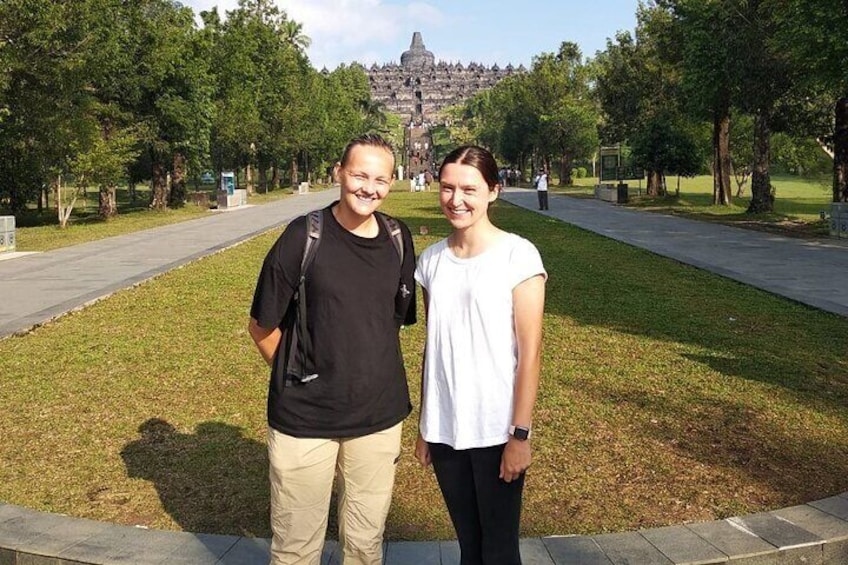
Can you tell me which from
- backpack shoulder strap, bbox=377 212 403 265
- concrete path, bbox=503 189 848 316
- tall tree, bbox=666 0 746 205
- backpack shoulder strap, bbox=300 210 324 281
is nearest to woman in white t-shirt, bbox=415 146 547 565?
backpack shoulder strap, bbox=377 212 403 265

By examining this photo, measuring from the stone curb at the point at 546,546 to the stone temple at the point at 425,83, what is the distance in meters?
168

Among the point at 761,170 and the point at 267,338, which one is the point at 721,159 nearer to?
the point at 761,170

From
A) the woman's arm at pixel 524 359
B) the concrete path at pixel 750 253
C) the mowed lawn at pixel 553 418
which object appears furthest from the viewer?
the concrete path at pixel 750 253

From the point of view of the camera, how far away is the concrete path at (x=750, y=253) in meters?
10.3

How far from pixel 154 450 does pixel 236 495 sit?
96cm

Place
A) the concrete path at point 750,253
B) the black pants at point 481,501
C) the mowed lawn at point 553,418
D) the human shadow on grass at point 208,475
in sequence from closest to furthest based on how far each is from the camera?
the black pants at point 481,501 < the human shadow on grass at point 208,475 < the mowed lawn at point 553,418 < the concrete path at point 750,253

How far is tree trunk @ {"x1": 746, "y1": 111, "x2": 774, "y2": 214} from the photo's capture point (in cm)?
2264

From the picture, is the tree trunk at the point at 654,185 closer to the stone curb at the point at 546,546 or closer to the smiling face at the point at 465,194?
the stone curb at the point at 546,546

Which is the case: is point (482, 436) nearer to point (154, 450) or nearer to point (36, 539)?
point (36, 539)

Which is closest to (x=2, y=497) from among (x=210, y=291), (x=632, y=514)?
(x=632, y=514)

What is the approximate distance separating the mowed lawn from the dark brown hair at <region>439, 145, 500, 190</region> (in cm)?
190

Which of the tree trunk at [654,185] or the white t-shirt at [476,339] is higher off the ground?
the tree trunk at [654,185]

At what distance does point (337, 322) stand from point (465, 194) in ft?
1.98

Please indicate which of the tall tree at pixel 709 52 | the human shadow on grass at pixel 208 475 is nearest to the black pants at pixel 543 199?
the tall tree at pixel 709 52
